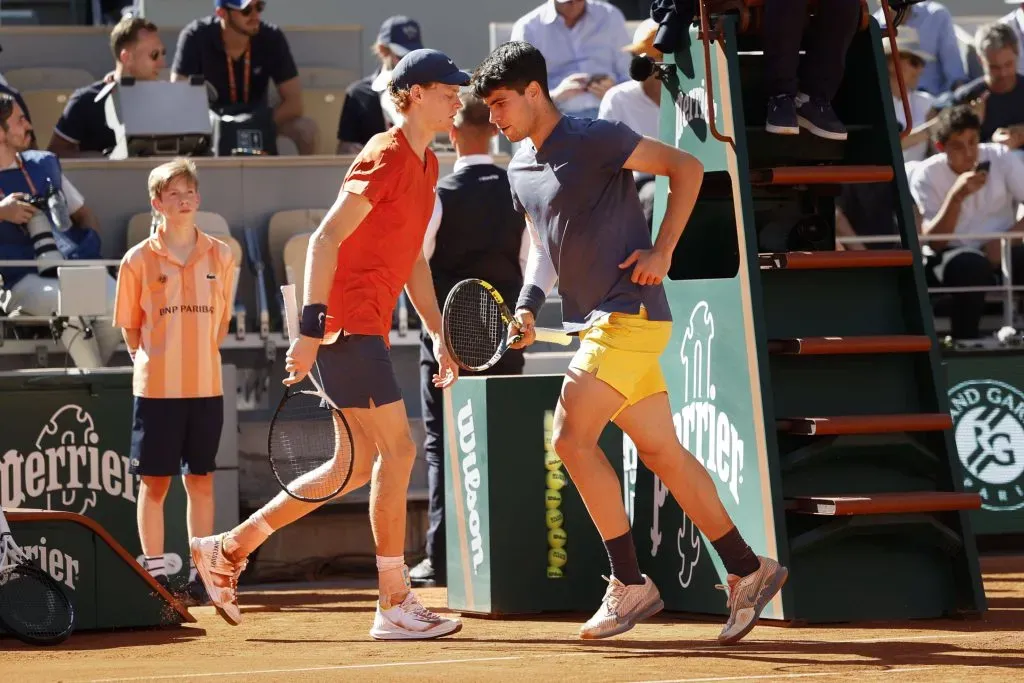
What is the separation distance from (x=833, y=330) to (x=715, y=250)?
0.71 m

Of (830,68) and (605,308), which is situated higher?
(830,68)

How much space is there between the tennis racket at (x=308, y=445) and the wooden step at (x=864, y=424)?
63.0 inches

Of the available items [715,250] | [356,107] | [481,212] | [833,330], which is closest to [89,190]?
[356,107]

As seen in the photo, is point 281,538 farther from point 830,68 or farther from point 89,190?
point 830,68

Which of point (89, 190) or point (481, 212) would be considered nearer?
point (481, 212)

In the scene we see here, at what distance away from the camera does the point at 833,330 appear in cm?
631

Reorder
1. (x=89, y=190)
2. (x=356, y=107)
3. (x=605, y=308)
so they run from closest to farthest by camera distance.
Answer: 1. (x=605, y=308)
2. (x=89, y=190)
3. (x=356, y=107)

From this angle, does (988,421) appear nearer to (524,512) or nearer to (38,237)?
(524,512)

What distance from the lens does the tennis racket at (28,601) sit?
623cm

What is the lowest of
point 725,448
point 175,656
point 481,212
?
point 175,656

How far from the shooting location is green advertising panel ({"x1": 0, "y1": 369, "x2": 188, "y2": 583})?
26.8 feet

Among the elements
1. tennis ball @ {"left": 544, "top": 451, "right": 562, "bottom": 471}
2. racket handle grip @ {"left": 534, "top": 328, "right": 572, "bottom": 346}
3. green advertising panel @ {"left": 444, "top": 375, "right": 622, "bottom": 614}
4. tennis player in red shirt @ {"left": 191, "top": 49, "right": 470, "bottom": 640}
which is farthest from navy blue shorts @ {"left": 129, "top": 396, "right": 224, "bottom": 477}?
racket handle grip @ {"left": 534, "top": 328, "right": 572, "bottom": 346}

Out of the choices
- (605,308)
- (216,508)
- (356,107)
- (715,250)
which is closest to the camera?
(605,308)

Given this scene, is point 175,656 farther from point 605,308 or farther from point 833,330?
point 833,330
